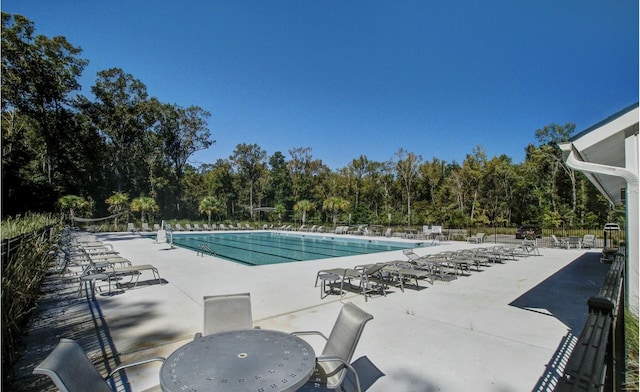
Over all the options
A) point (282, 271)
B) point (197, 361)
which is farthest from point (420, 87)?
point (197, 361)

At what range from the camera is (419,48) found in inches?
786

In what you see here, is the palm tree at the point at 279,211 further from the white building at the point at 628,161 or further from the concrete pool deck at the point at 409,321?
the white building at the point at 628,161

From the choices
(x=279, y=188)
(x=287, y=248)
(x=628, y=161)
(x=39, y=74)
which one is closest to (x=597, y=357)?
(x=628, y=161)

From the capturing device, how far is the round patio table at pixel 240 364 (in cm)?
174

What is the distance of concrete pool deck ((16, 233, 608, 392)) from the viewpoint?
3.13 meters

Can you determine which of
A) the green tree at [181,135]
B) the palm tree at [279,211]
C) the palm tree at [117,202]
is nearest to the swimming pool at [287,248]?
the palm tree at [279,211]

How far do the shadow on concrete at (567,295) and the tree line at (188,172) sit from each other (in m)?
16.4

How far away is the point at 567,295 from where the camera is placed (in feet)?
20.2

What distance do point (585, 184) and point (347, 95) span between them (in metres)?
22.3

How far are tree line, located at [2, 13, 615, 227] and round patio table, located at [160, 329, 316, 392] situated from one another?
20.2 m

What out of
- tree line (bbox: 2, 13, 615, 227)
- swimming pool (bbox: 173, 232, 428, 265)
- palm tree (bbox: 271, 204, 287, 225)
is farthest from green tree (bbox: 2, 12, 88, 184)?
palm tree (bbox: 271, 204, 287, 225)

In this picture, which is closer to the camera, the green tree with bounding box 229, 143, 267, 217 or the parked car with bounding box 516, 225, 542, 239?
the parked car with bounding box 516, 225, 542, 239

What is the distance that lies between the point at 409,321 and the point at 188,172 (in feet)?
135

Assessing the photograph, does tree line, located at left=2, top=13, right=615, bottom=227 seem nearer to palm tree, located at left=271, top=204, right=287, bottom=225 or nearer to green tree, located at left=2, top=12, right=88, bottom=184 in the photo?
green tree, located at left=2, top=12, right=88, bottom=184
